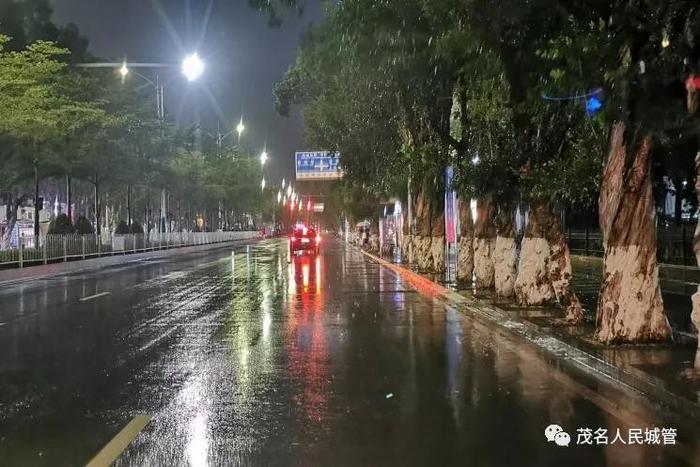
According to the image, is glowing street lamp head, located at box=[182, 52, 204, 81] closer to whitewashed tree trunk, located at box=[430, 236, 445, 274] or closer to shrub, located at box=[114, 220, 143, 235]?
whitewashed tree trunk, located at box=[430, 236, 445, 274]

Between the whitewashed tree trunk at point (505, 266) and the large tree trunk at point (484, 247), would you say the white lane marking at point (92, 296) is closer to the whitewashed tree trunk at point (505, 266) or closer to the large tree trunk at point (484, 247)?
the large tree trunk at point (484, 247)

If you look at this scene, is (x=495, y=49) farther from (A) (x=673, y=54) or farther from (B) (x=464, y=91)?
(B) (x=464, y=91)

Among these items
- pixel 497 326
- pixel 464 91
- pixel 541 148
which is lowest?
pixel 497 326

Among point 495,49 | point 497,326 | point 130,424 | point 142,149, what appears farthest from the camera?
point 142,149

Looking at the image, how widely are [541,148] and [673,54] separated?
632 centimetres

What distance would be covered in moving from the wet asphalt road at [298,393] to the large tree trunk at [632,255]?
1.27m

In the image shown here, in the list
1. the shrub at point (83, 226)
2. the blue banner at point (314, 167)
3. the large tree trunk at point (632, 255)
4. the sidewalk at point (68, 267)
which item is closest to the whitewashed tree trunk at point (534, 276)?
the large tree trunk at point (632, 255)

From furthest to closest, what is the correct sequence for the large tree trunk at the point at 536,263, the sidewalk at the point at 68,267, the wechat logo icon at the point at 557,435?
1. the sidewalk at the point at 68,267
2. the large tree trunk at the point at 536,263
3. the wechat logo icon at the point at 557,435

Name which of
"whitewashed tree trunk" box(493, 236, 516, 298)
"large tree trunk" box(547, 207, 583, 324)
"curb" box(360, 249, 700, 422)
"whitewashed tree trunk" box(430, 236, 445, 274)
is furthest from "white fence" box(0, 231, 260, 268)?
"large tree trunk" box(547, 207, 583, 324)

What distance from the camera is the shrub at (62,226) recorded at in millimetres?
37938

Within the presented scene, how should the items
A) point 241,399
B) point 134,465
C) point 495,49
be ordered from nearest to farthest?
point 134,465 < point 241,399 < point 495,49

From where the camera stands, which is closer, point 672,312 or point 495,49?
point 495,49

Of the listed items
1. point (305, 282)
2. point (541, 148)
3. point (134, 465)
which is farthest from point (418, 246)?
point (134, 465)

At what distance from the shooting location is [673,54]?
26.1 feet
